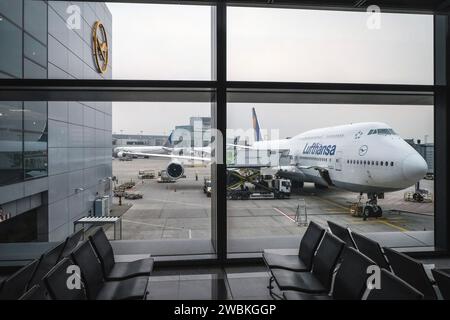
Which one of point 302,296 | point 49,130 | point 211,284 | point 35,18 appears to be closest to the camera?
point 302,296

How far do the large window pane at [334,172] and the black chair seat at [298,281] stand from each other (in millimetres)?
1331

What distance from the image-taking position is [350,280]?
6.70 feet

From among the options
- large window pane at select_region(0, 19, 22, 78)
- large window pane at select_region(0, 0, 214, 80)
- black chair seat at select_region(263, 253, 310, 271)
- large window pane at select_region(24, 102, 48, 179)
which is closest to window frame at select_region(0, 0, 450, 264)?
large window pane at select_region(0, 0, 214, 80)

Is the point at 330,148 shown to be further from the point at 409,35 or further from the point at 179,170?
the point at 409,35

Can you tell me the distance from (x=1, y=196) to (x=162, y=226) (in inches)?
101

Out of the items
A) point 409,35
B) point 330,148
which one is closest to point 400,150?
point 330,148

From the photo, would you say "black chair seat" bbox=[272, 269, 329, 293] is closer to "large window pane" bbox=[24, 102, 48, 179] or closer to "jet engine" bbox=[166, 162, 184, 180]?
"large window pane" bbox=[24, 102, 48, 179]

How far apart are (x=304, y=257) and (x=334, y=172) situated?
7462 mm

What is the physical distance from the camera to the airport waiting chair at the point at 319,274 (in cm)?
235

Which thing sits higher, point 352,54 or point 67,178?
point 352,54

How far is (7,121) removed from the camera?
4211 mm

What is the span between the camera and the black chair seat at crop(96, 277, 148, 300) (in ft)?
7.06

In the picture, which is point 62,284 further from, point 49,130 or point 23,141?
point 49,130

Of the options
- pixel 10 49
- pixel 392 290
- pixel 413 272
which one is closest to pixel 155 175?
pixel 10 49
